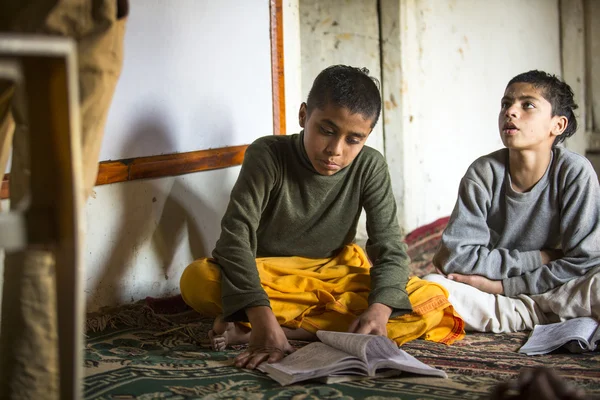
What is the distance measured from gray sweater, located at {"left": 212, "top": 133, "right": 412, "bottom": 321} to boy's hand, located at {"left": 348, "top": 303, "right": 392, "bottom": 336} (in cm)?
3

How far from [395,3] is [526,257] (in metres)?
A: 2.14

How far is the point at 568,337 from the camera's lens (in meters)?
2.50

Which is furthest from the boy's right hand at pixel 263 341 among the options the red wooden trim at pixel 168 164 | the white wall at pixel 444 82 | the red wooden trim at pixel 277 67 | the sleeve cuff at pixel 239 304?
the white wall at pixel 444 82

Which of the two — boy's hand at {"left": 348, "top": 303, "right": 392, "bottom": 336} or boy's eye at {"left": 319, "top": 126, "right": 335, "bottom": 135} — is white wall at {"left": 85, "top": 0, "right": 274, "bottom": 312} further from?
boy's hand at {"left": 348, "top": 303, "right": 392, "bottom": 336}

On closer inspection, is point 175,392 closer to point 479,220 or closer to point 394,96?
point 479,220

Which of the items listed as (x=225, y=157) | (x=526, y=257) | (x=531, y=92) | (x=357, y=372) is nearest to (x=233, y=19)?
(x=225, y=157)

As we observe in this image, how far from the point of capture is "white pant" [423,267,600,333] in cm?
281

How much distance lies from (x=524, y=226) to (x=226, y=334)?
1.29 meters

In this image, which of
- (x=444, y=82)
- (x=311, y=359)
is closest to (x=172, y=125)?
(x=311, y=359)

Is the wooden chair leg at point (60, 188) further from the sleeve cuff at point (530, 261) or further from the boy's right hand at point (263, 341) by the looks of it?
the sleeve cuff at point (530, 261)

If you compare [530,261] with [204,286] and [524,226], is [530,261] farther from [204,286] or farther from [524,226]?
[204,286]

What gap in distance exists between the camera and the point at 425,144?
4.98 metres

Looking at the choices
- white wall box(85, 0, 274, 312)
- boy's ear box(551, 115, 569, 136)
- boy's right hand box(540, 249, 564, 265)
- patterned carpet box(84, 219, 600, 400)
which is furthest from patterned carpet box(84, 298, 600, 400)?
boy's ear box(551, 115, 569, 136)

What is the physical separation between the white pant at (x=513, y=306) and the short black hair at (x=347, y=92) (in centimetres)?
77
